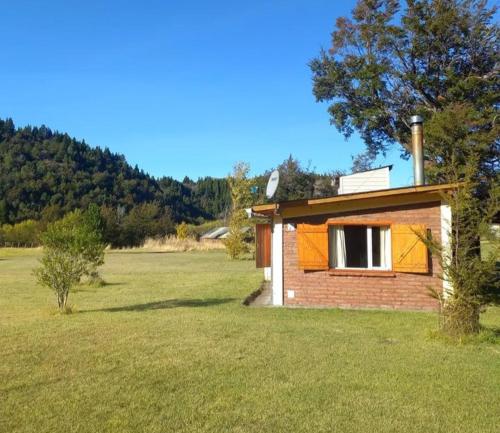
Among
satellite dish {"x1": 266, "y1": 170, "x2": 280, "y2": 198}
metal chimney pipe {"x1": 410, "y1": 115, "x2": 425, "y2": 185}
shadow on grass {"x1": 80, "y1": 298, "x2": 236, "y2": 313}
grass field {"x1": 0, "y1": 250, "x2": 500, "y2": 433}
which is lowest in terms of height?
grass field {"x1": 0, "y1": 250, "x2": 500, "y2": 433}

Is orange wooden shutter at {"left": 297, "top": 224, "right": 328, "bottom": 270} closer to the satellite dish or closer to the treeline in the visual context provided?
the satellite dish

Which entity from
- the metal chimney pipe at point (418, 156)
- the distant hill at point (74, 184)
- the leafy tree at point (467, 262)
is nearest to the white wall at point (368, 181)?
the metal chimney pipe at point (418, 156)

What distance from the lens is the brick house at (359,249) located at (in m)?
10.7

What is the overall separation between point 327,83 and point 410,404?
27.6 m

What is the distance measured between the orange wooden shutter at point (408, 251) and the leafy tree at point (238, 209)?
19483 mm

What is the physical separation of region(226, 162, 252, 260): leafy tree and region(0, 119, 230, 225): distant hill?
39928 millimetres

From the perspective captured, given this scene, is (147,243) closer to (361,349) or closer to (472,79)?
(472,79)

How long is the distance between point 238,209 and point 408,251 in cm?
2097

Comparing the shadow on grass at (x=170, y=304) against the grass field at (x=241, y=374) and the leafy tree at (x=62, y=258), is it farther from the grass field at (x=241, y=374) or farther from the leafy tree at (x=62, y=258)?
the leafy tree at (x=62, y=258)

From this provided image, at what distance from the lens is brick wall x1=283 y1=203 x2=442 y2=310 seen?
35.4ft

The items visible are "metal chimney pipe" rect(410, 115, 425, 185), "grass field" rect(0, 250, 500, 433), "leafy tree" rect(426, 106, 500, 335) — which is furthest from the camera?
"metal chimney pipe" rect(410, 115, 425, 185)

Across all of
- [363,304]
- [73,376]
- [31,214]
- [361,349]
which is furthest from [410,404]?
[31,214]

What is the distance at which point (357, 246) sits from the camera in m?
11.4

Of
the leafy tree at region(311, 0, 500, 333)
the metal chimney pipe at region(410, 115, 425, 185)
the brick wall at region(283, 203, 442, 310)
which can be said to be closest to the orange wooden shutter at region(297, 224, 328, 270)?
the brick wall at region(283, 203, 442, 310)
